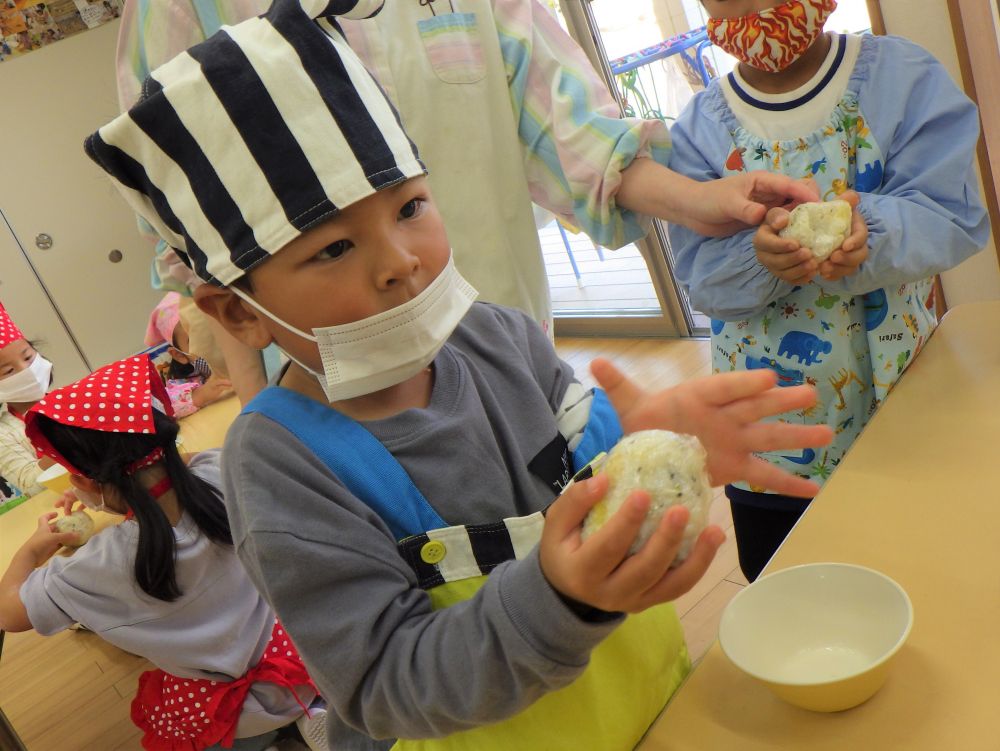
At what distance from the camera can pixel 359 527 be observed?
0.68m

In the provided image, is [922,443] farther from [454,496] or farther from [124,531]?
[124,531]

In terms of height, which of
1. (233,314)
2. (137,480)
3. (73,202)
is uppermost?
(73,202)

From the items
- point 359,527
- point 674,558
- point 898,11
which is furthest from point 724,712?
point 898,11

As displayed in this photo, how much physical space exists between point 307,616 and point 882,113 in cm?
104

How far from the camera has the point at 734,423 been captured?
27.7 inches

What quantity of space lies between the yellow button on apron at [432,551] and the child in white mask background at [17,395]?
2360 millimetres

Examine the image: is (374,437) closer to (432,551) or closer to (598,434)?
(432,551)

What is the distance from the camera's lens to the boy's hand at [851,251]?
41.4 inches

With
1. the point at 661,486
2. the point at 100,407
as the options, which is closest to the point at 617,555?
the point at 661,486

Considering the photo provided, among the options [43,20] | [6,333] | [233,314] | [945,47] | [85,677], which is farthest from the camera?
[43,20]

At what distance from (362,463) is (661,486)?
28 centimetres

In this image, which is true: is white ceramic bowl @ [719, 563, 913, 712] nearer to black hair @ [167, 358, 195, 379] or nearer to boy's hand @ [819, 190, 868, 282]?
boy's hand @ [819, 190, 868, 282]

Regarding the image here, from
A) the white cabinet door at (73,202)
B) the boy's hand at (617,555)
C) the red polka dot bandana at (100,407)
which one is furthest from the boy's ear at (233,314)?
the white cabinet door at (73,202)

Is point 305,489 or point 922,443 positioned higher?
point 305,489
